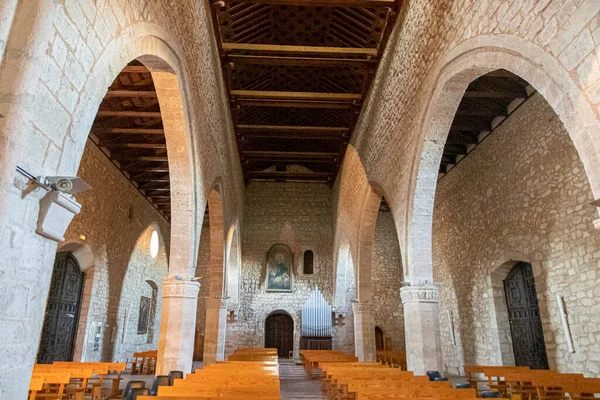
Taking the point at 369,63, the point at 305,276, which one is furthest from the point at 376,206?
the point at 305,276

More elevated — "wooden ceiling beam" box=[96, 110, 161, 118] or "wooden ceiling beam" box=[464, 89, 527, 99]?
"wooden ceiling beam" box=[464, 89, 527, 99]

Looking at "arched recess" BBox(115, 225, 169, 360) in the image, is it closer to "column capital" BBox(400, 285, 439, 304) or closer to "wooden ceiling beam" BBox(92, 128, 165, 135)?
"wooden ceiling beam" BBox(92, 128, 165, 135)

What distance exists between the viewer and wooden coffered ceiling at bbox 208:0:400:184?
8.51m

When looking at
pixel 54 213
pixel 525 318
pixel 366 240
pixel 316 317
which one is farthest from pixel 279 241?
pixel 54 213

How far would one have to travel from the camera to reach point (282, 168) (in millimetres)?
17359

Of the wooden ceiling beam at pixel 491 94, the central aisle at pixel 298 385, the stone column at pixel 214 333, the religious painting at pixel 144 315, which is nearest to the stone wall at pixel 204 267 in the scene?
the religious painting at pixel 144 315

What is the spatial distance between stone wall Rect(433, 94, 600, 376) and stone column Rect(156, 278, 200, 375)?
6.31 meters

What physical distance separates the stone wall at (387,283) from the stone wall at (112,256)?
28.6 feet

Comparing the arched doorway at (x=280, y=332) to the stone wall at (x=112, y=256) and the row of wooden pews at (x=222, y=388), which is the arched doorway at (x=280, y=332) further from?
the row of wooden pews at (x=222, y=388)

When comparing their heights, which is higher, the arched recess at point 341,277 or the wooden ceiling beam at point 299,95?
the wooden ceiling beam at point 299,95

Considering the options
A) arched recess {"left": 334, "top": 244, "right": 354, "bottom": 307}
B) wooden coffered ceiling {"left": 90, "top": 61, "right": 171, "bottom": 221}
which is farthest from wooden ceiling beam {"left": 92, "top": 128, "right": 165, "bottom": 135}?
arched recess {"left": 334, "top": 244, "right": 354, "bottom": 307}

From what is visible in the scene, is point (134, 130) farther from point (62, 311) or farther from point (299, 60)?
point (62, 311)

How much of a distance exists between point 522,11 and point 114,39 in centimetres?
343

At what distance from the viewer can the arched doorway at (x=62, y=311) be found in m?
8.59
